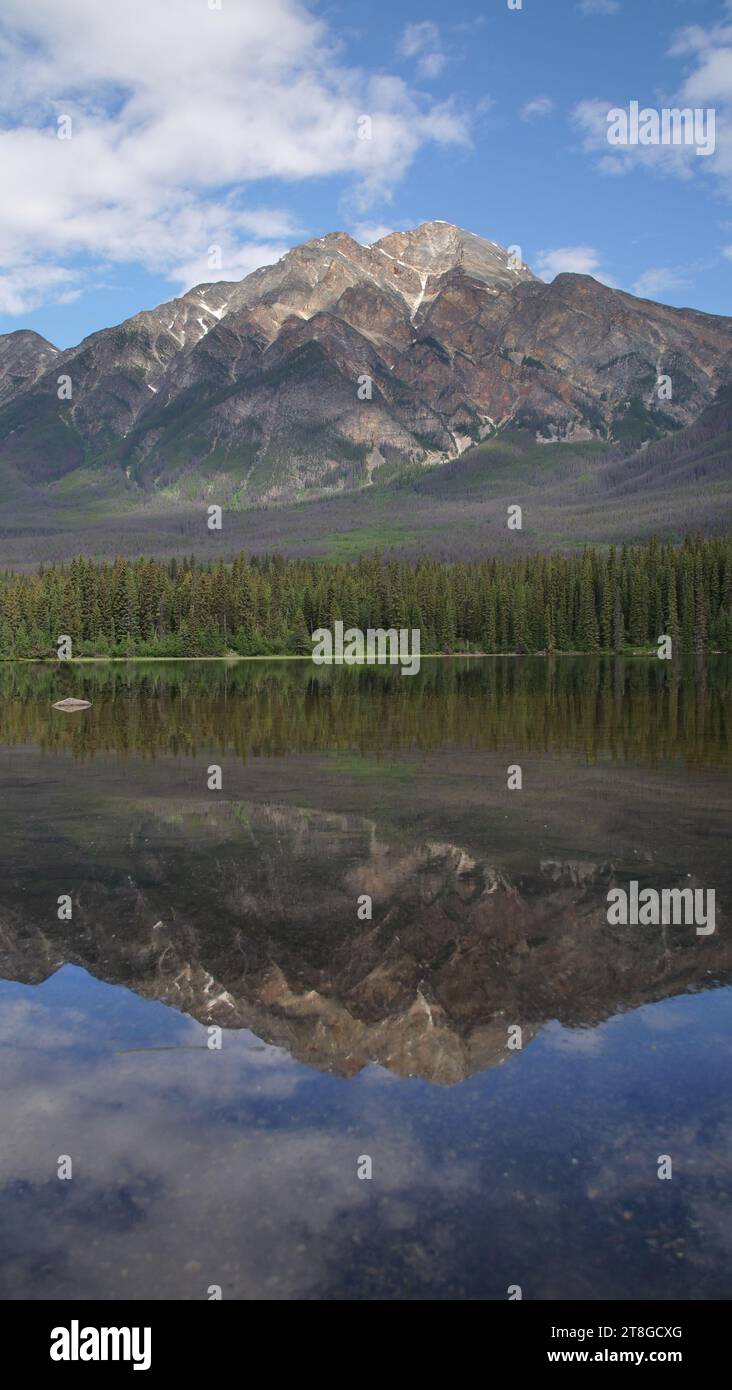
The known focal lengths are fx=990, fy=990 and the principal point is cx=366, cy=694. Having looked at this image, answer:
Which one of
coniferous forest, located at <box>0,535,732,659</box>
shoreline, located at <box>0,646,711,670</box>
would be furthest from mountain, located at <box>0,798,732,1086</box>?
coniferous forest, located at <box>0,535,732,659</box>

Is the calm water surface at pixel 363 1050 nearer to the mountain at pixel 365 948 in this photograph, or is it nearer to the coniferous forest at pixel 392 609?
the mountain at pixel 365 948

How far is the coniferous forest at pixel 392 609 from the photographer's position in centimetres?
17838

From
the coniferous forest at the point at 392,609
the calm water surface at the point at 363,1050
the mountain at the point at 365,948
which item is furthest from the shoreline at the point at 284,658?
the mountain at the point at 365,948

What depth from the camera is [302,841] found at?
2327 cm

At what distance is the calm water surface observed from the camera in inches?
338

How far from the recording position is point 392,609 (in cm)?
19800

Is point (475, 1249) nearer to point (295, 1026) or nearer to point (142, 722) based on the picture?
point (295, 1026)

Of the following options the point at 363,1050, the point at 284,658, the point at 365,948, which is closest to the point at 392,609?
the point at 284,658

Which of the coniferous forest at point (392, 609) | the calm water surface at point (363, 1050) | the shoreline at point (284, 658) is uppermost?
the coniferous forest at point (392, 609)

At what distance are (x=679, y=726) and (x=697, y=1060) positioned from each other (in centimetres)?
3784

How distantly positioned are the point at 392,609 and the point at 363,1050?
7355 inches

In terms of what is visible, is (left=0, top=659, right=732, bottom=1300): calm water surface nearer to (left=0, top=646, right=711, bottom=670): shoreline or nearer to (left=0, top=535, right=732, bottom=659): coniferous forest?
(left=0, top=646, right=711, bottom=670): shoreline

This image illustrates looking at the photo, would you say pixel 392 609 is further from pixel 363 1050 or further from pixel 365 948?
pixel 363 1050

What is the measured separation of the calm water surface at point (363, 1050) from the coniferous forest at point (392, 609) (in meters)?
154
